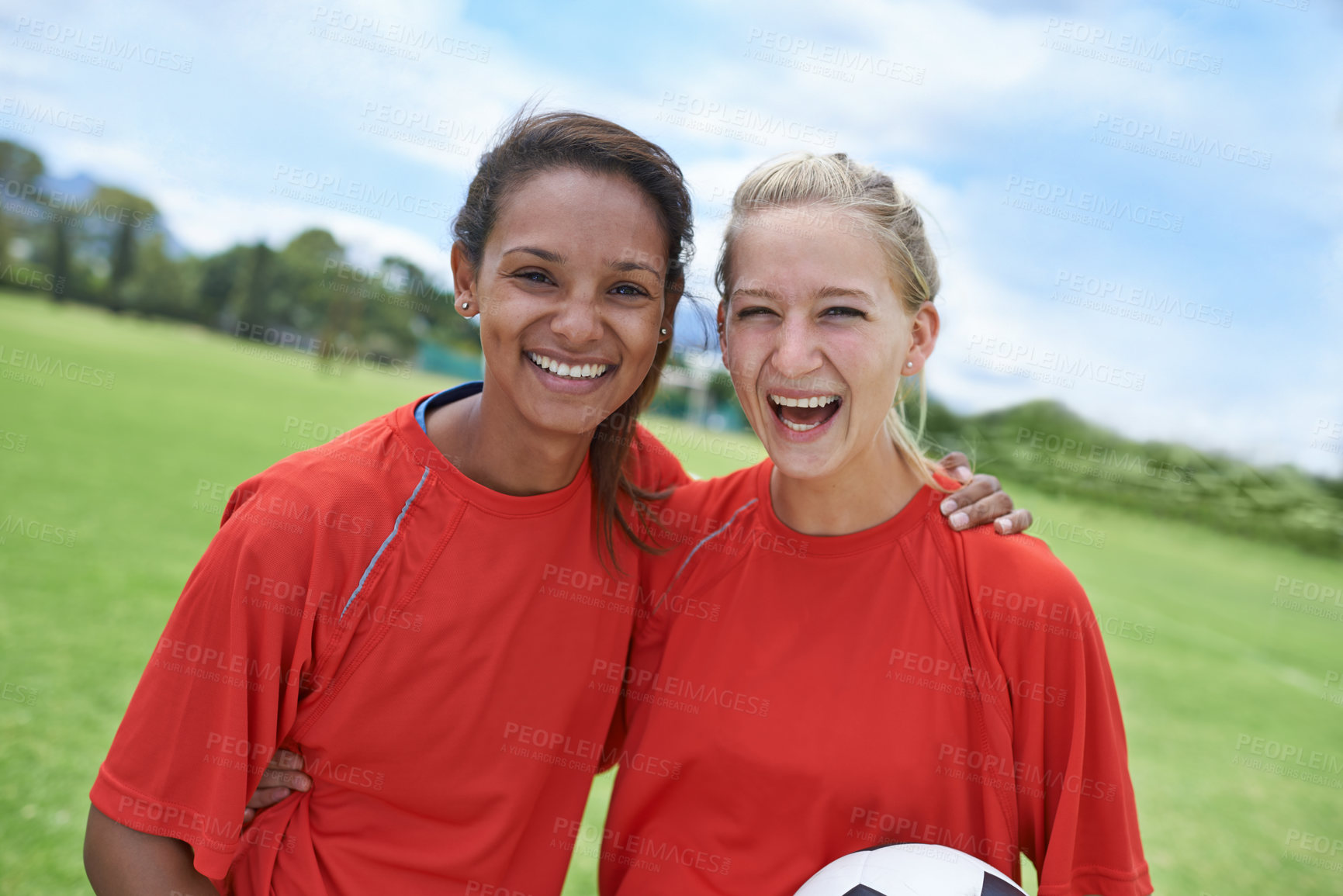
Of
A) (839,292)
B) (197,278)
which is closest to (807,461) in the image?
(839,292)

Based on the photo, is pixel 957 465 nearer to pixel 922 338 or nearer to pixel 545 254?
pixel 922 338

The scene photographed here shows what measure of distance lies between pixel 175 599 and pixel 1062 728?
763cm

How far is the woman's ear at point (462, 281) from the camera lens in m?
2.34

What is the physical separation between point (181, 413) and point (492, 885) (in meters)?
17.9

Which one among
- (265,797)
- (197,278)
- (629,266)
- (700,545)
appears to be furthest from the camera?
(197,278)

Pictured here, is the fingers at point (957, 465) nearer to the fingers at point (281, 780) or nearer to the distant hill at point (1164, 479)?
the fingers at point (281, 780)

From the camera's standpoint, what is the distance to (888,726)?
2.11m

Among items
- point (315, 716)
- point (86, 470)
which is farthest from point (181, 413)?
point (315, 716)

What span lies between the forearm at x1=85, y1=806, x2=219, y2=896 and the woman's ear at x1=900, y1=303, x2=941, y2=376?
A: 2190 mm

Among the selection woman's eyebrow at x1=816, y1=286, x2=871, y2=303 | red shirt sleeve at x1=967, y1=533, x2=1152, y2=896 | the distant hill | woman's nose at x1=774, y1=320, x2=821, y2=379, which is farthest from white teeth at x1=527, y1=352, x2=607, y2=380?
the distant hill

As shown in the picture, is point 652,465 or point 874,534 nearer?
point 874,534

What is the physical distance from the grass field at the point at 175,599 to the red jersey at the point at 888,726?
248cm

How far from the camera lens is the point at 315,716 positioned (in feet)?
6.66

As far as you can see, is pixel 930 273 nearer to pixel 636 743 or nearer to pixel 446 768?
pixel 636 743
